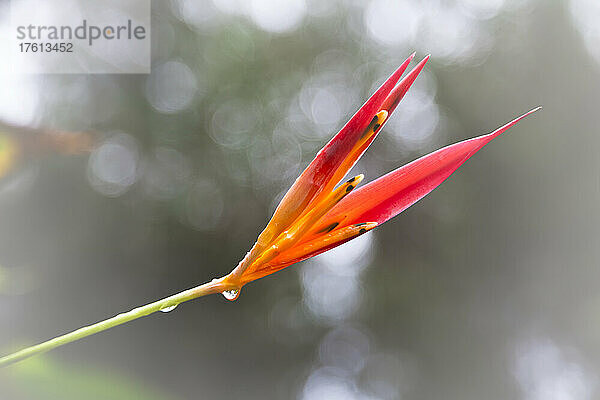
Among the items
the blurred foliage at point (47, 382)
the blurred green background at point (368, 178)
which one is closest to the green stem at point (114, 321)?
the blurred foliage at point (47, 382)

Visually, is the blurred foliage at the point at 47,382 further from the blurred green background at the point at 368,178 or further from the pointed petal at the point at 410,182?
the blurred green background at the point at 368,178

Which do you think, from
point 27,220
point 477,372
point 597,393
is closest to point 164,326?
point 27,220

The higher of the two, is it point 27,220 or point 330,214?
point 330,214

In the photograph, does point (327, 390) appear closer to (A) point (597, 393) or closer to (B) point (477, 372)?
(B) point (477, 372)

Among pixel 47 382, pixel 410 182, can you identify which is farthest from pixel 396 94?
pixel 47 382

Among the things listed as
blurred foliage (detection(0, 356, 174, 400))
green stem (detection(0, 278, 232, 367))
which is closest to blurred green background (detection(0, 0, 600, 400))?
blurred foliage (detection(0, 356, 174, 400))

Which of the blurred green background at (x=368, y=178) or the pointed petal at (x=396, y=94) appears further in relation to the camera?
the blurred green background at (x=368, y=178)
